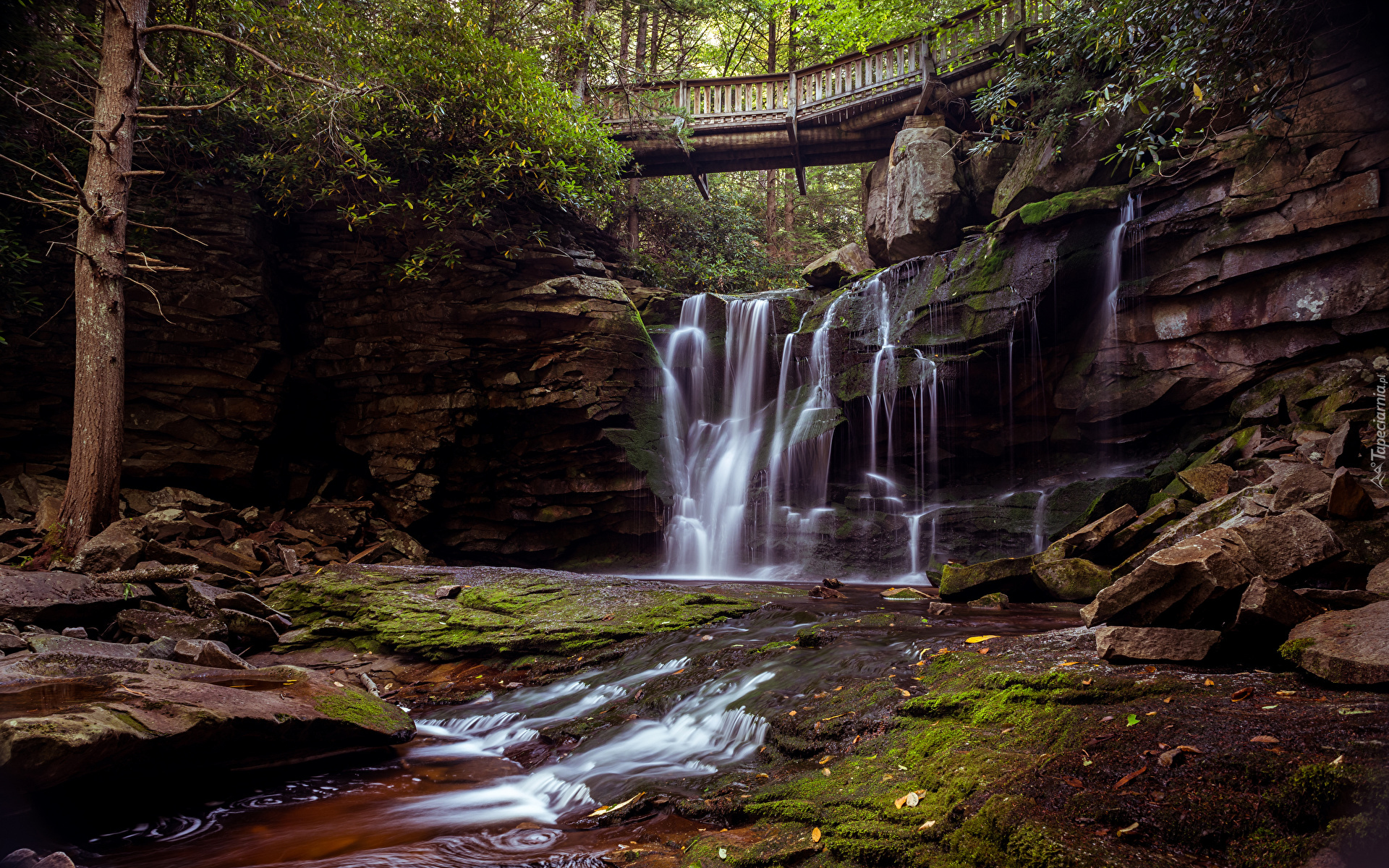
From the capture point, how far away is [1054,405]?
11828 mm

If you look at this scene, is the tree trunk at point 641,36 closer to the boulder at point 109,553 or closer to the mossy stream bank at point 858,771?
the boulder at point 109,553

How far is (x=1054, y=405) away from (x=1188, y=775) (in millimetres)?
10798

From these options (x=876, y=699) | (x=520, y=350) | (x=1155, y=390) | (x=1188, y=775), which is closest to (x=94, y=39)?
(x=520, y=350)

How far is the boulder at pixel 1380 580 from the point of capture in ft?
11.2

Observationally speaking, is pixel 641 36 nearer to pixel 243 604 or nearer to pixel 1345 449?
pixel 243 604

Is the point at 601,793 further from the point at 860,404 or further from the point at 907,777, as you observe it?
the point at 860,404

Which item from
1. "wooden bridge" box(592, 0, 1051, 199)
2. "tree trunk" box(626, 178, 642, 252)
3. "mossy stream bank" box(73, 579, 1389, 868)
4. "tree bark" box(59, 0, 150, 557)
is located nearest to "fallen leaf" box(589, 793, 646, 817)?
"mossy stream bank" box(73, 579, 1389, 868)

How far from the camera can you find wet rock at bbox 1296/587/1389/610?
3.34m

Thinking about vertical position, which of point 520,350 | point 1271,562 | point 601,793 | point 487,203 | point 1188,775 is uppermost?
point 487,203

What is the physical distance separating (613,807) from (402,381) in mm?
11577

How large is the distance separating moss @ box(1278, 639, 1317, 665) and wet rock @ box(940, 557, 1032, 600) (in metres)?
3.90

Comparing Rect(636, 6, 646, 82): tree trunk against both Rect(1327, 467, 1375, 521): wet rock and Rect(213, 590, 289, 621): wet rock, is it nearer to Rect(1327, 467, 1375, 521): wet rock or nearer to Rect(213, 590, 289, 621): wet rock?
Rect(213, 590, 289, 621): wet rock

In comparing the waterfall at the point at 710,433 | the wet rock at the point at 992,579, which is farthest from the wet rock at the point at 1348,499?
the waterfall at the point at 710,433

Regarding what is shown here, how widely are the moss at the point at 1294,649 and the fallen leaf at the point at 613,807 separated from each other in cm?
306
